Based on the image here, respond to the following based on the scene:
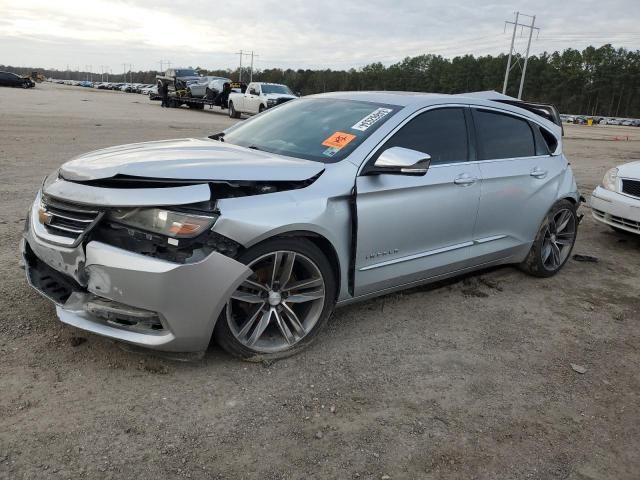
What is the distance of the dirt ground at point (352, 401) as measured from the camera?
2.36 metres

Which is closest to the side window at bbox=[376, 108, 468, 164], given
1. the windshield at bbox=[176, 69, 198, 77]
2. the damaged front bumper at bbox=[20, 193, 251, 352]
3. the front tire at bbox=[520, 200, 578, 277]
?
the front tire at bbox=[520, 200, 578, 277]

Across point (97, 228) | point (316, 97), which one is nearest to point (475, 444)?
point (97, 228)

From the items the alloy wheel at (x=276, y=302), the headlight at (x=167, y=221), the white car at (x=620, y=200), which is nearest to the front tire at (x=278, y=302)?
the alloy wheel at (x=276, y=302)

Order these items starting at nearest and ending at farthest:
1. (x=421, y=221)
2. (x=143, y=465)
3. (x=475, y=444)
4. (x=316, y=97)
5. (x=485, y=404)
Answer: (x=143, y=465) → (x=475, y=444) → (x=485, y=404) → (x=421, y=221) → (x=316, y=97)

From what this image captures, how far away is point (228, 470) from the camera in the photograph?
228 centimetres

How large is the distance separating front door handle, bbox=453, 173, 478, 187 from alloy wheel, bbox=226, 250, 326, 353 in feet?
4.59

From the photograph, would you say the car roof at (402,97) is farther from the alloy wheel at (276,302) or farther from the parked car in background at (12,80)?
the parked car in background at (12,80)

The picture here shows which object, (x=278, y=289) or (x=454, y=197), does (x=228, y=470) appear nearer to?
(x=278, y=289)

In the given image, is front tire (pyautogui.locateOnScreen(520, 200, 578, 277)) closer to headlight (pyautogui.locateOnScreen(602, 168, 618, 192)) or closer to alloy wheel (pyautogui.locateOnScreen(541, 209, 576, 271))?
alloy wheel (pyautogui.locateOnScreen(541, 209, 576, 271))

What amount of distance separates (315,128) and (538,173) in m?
2.16

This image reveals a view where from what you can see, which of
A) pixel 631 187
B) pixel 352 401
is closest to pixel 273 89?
pixel 631 187

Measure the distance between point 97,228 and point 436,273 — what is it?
7.98ft

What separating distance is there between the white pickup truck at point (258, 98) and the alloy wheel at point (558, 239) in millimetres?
19623

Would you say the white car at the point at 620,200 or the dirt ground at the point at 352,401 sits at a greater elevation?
the white car at the point at 620,200
